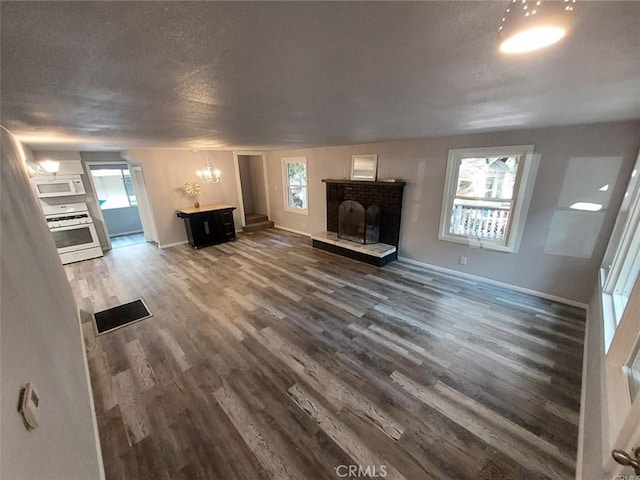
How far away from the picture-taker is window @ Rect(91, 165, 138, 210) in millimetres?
6770

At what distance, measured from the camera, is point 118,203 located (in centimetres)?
700

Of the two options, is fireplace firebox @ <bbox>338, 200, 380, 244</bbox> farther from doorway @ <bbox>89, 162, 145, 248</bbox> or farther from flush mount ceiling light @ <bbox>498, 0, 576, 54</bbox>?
doorway @ <bbox>89, 162, 145, 248</bbox>

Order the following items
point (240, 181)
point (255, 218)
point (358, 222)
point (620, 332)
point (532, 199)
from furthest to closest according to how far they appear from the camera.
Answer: point (255, 218) → point (240, 181) → point (358, 222) → point (532, 199) → point (620, 332)

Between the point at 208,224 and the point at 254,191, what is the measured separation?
2536 millimetres

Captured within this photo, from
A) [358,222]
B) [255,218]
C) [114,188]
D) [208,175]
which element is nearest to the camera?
[358,222]

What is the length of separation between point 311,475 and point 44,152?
6.69m

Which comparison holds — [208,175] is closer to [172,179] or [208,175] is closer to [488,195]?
[172,179]

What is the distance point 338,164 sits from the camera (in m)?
5.29

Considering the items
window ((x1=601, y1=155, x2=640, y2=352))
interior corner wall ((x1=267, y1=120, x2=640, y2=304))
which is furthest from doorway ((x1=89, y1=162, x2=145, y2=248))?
window ((x1=601, y1=155, x2=640, y2=352))

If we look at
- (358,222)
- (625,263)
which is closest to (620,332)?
(625,263)

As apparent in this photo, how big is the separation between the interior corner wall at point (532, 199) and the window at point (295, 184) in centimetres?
101

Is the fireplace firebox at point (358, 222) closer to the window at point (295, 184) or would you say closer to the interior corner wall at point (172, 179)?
the window at point (295, 184)

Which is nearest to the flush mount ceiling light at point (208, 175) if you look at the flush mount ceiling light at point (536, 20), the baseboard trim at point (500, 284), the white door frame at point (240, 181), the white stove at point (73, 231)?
the white door frame at point (240, 181)

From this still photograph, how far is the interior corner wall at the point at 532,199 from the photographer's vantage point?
2.76m
